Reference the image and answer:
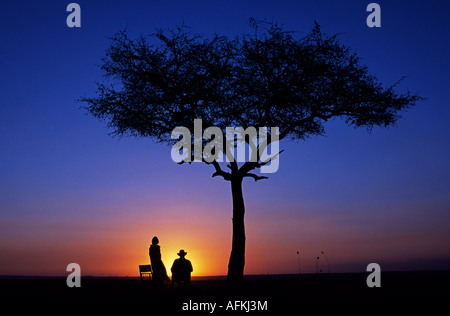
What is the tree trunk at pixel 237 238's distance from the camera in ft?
88.9

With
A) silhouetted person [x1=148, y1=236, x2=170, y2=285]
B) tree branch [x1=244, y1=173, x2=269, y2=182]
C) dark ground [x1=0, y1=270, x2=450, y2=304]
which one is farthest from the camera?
tree branch [x1=244, y1=173, x2=269, y2=182]

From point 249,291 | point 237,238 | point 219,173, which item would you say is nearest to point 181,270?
point 237,238

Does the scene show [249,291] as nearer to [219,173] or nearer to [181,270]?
[181,270]

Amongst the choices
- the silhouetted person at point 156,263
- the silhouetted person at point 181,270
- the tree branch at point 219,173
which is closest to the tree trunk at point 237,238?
the tree branch at point 219,173

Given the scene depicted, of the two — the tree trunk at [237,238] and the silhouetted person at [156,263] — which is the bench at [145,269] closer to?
the silhouetted person at [156,263]

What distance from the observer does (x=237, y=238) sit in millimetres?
27609

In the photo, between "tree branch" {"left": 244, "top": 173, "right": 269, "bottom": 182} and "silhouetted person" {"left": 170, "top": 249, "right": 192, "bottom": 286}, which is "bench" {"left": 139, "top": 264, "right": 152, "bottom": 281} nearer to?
"silhouetted person" {"left": 170, "top": 249, "right": 192, "bottom": 286}

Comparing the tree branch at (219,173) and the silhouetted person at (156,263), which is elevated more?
the tree branch at (219,173)

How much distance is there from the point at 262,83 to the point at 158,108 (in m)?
6.14

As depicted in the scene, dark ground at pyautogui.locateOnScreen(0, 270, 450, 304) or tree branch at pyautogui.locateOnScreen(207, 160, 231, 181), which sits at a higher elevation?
tree branch at pyautogui.locateOnScreen(207, 160, 231, 181)

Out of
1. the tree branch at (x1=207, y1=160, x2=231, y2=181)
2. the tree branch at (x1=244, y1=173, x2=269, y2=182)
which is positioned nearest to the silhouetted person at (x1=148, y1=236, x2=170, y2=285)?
the tree branch at (x1=207, y1=160, x2=231, y2=181)

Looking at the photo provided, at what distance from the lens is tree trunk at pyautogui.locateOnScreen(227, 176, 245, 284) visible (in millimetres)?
27094
